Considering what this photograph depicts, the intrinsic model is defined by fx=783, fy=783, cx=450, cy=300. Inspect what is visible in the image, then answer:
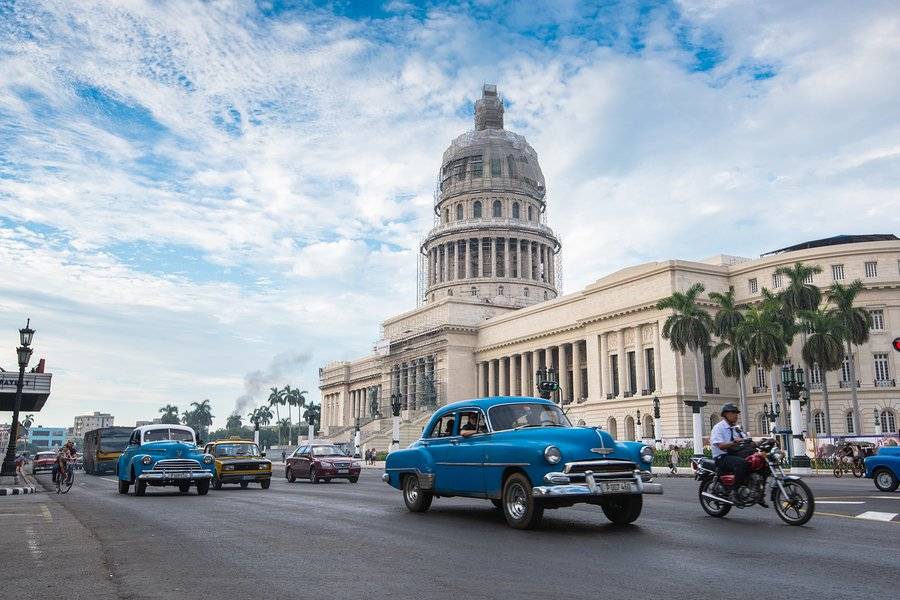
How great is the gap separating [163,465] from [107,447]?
24.6m

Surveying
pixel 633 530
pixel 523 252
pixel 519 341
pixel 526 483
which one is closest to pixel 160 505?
pixel 526 483

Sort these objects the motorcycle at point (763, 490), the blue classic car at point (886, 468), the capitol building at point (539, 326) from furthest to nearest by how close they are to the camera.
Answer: the capitol building at point (539, 326) → the blue classic car at point (886, 468) → the motorcycle at point (763, 490)

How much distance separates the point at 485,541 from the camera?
10203 millimetres

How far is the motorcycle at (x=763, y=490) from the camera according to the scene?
37.9 ft

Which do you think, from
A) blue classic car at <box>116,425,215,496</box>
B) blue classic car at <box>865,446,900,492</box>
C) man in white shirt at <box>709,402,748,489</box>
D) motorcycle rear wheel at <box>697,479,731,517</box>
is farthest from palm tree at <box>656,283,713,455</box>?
man in white shirt at <box>709,402,748,489</box>

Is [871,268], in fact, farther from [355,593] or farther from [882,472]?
[355,593]

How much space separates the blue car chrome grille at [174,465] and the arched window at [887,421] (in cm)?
4996

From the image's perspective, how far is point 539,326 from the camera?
79312mm

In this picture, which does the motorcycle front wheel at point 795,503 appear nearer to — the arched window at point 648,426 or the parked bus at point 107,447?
the parked bus at point 107,447

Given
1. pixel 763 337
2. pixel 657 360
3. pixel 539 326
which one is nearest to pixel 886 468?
pixel 763 337

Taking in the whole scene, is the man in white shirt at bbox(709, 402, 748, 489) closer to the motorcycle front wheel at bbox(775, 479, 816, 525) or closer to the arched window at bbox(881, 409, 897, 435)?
the motorcycle front wheel at bbox(775, 479, 816, 525)

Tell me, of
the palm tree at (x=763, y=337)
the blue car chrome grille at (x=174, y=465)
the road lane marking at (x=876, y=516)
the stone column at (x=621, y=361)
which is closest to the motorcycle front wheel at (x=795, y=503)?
the road lane marking at (x=876, y=516)

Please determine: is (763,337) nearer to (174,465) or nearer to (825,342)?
(825,342)

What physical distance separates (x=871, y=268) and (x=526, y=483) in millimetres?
54595
